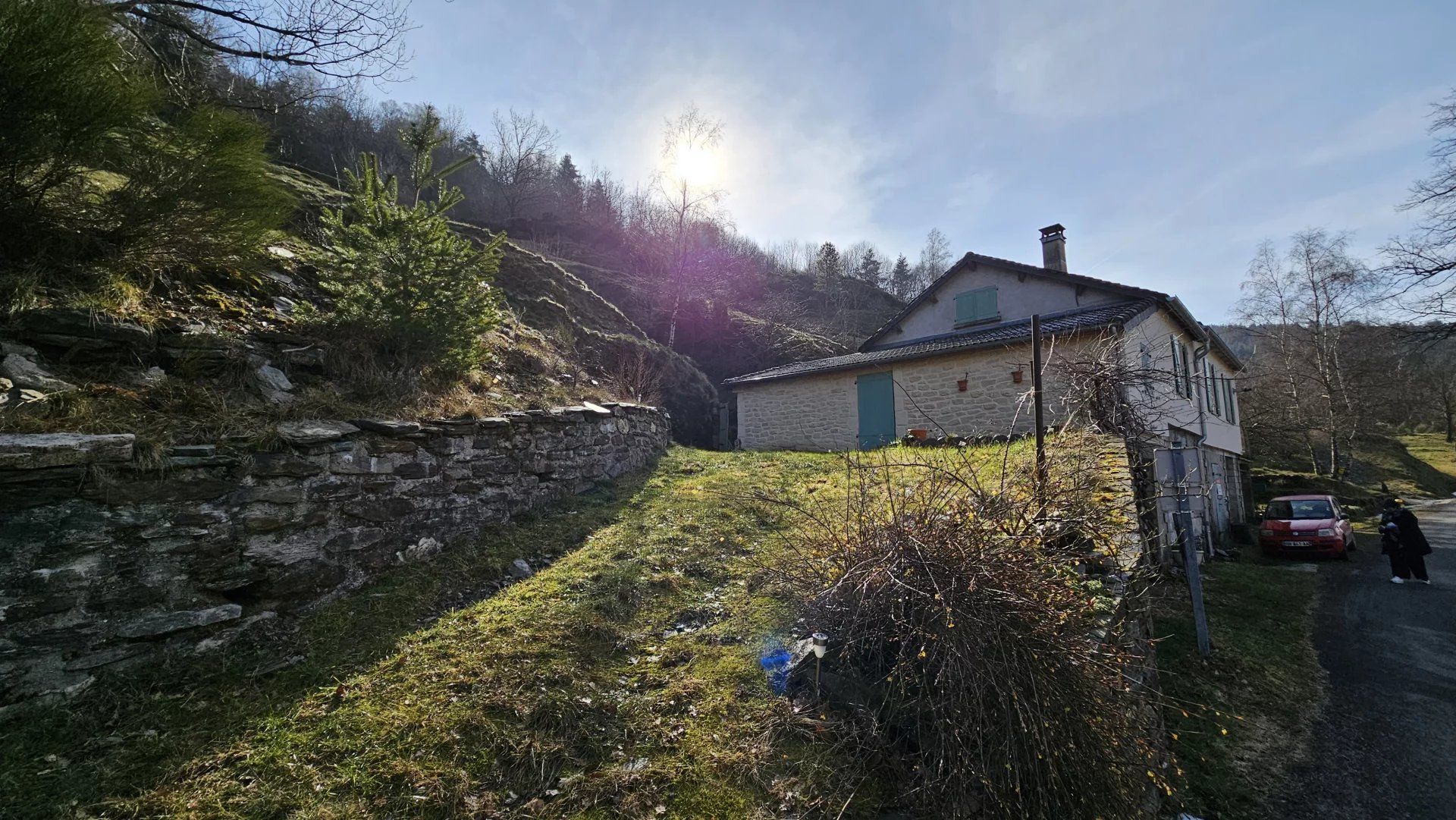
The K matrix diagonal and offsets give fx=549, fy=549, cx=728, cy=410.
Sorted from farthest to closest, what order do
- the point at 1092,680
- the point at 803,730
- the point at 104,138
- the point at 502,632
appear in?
the point at 104,138, the point at 502,632, the point at 803,730, the point at 1092,680

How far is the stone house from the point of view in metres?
11.7

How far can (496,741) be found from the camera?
8.86ft

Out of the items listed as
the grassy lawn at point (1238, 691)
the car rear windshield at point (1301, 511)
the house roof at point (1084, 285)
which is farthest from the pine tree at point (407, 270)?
the car rear windshield at point (1301, 511)

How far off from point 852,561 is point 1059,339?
10524mm

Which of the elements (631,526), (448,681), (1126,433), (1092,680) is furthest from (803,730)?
(1126,433)

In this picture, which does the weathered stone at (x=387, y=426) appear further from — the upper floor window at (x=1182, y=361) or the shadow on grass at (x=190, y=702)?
the upper floor window at (x=1182, y=361)

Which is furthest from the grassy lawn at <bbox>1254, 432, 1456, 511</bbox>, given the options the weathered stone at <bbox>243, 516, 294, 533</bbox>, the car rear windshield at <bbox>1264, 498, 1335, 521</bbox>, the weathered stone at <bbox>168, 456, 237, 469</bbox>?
the weathered stone at <bbox>168, 456, 237, 469</bbox>

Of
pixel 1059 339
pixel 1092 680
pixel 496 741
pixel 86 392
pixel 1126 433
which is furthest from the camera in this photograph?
pixel 1059 339

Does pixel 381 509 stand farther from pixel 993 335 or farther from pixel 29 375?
pixel 993 335

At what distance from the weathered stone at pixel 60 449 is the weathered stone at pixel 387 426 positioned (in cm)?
120

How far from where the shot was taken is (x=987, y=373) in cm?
1216

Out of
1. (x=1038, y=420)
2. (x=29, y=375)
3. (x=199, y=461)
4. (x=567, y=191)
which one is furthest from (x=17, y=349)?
(x=567, y=191)

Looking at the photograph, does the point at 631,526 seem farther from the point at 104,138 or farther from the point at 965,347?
the point at 965,347

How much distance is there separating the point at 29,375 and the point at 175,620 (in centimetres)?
171
